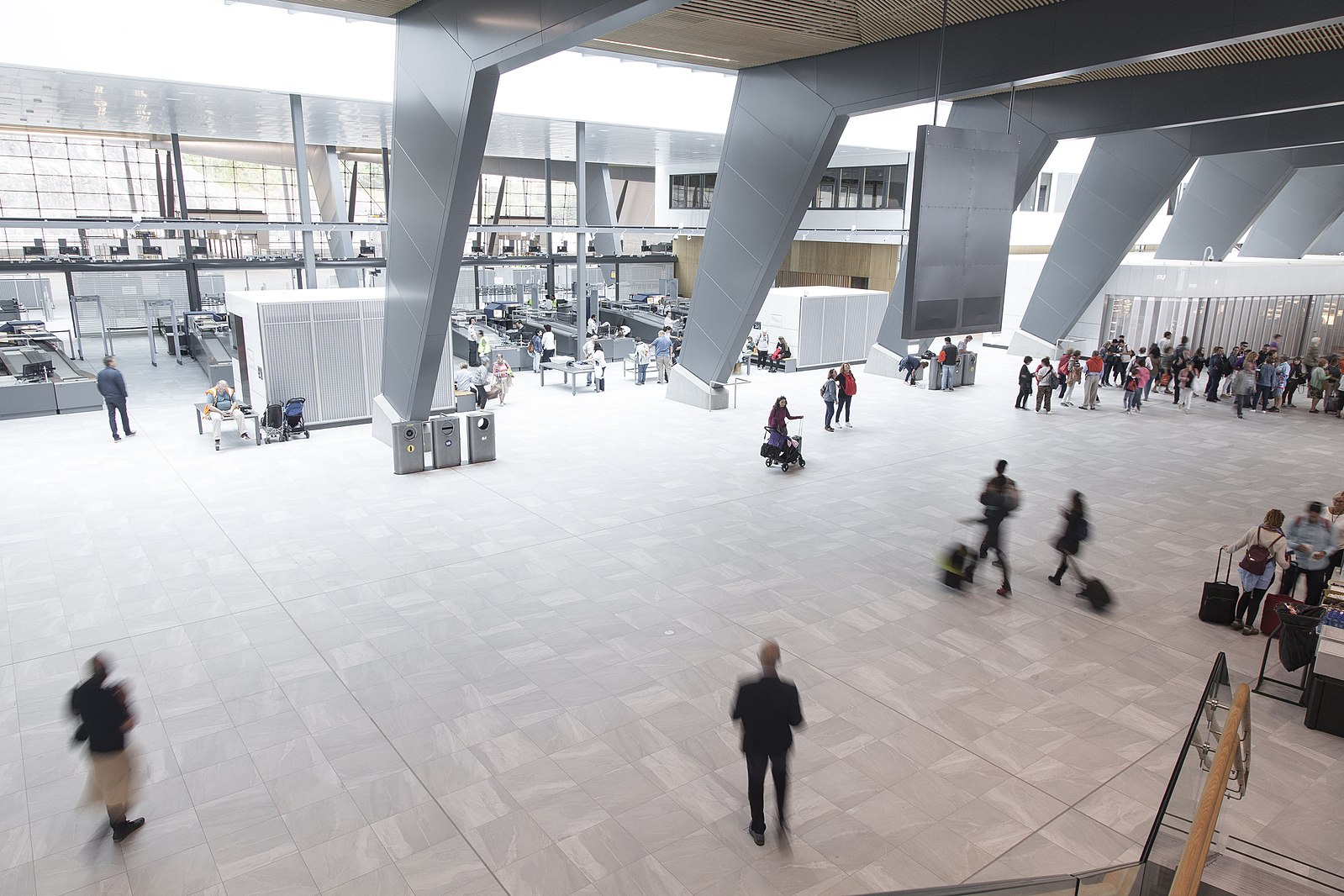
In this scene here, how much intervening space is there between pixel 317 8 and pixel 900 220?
2600 cm

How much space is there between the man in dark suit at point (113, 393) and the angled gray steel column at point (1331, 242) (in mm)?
46660

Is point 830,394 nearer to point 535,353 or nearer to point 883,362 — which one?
point 883,362

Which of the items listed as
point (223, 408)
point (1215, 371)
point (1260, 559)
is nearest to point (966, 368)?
point (1215, 371)

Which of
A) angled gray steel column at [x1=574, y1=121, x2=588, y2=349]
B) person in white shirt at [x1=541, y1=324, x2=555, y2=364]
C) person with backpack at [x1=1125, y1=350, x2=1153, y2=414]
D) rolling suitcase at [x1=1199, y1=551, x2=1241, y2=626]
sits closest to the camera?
rolling suitcase at [x1=1199, y1=551, x2=1241, y2=626]

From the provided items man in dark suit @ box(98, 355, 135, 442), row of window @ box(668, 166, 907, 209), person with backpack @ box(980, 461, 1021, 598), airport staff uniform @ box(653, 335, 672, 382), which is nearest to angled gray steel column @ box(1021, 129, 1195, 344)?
row of window @ box(668, 166, 907, 209)

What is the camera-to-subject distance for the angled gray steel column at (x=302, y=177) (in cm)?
1648

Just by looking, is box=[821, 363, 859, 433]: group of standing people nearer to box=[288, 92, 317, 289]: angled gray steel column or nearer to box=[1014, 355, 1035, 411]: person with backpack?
box=[1014, 355, 1035, 411]: person with backpack

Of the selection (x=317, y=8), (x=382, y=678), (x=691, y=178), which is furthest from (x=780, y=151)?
(x=691, y=178)

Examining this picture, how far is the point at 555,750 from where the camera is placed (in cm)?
632

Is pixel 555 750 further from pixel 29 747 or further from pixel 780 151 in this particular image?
pixel 780 151

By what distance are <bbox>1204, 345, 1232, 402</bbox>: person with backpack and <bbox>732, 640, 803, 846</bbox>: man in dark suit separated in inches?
818

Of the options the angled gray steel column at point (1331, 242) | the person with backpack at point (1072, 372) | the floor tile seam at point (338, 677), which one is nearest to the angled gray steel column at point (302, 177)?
the floor tile seam at point (338, 677)

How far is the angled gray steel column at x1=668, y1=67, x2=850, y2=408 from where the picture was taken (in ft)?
50.5

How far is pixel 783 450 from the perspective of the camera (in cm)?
1373
